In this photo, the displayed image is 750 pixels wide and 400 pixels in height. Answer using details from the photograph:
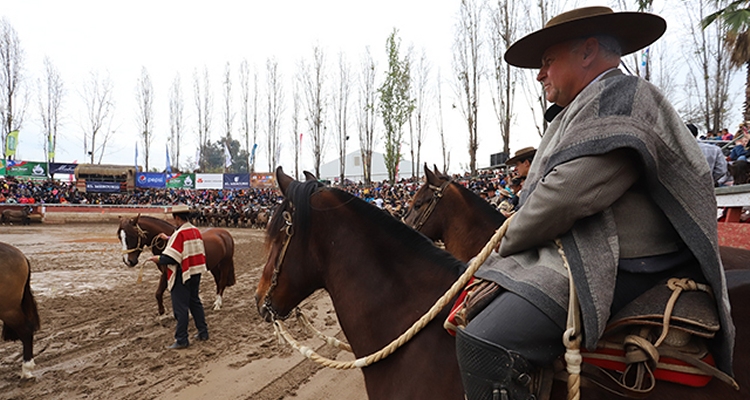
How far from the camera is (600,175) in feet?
3.83

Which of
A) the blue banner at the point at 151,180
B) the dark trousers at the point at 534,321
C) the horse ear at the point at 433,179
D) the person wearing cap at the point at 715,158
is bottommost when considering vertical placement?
the dark trousers at the point at 534,321

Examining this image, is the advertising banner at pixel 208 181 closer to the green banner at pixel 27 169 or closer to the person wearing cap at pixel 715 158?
the green banner at pixel 27 169

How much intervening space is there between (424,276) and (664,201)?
1051 millimetres

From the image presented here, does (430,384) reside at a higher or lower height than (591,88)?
lower

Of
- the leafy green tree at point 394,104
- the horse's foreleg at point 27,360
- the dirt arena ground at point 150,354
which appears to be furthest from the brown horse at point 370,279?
the leafy green tree at point 394,104

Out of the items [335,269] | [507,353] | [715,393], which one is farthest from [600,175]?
[335,269]

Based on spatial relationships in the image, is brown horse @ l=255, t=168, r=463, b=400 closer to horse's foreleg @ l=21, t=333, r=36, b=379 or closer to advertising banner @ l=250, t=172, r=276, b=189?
horse's foreleg @ l=21, t=333, r=36, b=379

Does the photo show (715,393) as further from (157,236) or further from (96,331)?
(157,236)

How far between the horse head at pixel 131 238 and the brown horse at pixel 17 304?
8.26 ft

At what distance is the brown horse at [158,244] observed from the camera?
7.73 metres

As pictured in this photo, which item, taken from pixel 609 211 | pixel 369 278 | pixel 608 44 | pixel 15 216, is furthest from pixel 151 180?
pixel 609 211

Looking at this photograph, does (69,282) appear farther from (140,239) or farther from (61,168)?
(61,168)

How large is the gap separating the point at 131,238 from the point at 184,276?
2.84 meters

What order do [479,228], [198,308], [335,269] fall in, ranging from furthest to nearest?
[198,308]
[479,228]
[335,269]
